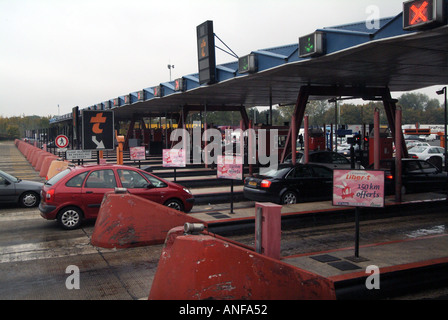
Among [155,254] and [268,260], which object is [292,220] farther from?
[268,260]

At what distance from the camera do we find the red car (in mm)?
9969

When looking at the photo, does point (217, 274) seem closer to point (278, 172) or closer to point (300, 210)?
point (300, 210)

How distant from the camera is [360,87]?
21.8 m

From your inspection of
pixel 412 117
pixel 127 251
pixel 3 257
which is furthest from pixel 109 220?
pixel 412 117

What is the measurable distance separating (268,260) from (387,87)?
67.7 feet

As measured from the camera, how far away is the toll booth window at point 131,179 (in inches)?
420

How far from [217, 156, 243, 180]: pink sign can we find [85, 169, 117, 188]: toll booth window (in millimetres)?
3314

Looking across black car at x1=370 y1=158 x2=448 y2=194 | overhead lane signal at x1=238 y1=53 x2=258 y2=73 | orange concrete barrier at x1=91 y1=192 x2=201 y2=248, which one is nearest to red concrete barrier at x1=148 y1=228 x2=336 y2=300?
orange concrete barrier at x1=91 y1=192 x2=201 y2=248

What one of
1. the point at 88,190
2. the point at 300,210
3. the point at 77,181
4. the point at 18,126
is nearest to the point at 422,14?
the point at 300,210

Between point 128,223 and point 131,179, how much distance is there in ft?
8.02

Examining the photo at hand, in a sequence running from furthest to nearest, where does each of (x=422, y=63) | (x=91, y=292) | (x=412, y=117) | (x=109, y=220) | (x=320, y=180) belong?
(x=412, y=117) → (x=422, y=63) → (x=320, y=180) → (x=109, y=220) → (x=91, y=292)

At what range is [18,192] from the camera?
13508 mm

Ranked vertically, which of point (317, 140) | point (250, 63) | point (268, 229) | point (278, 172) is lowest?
point (268, 229)

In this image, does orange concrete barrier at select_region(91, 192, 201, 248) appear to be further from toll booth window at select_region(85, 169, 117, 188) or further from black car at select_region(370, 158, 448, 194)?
black car at select_region(370, 158, 448, 194)
